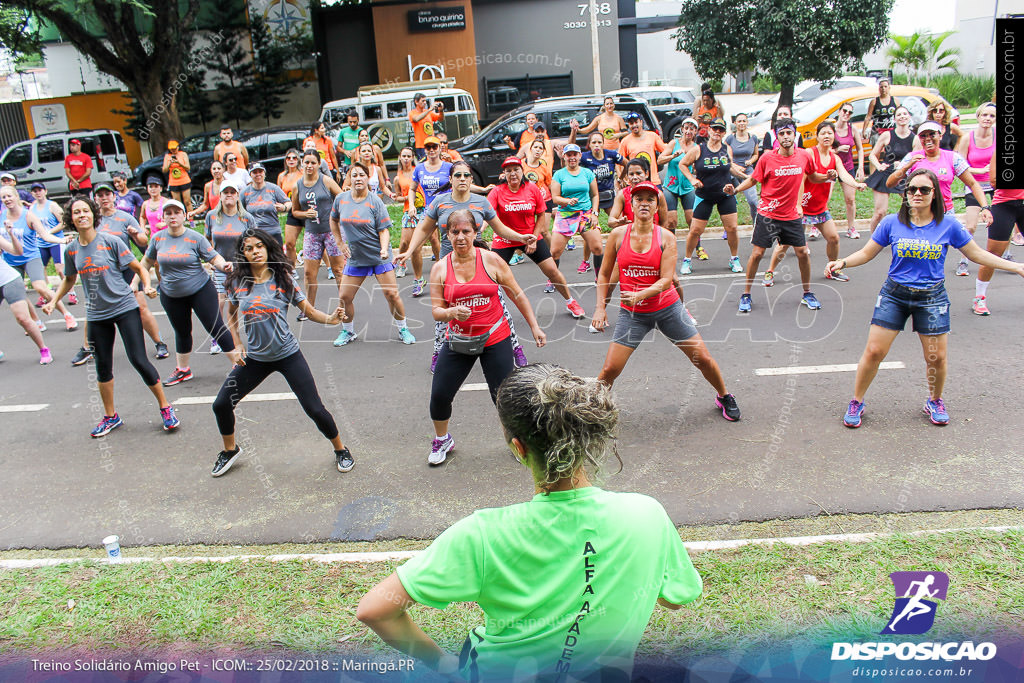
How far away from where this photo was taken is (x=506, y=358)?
545 cm

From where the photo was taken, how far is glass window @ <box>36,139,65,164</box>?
909 inches

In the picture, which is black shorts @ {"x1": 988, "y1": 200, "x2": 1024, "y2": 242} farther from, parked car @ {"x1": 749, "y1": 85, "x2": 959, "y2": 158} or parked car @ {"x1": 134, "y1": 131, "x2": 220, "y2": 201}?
parked car @ {"x1": 134, "y1": 131, "x2": 220, "y2": 201}

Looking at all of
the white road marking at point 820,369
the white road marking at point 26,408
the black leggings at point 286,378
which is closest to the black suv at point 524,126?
the white road marking at point 820,369

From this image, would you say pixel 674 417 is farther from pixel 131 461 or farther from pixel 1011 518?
pixel 131 461

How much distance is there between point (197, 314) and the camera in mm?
7539

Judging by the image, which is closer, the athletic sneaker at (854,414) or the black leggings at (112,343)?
the athletic sneaker at (854,414)

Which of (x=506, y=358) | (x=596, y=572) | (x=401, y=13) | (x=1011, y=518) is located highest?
(x=401, y=13)

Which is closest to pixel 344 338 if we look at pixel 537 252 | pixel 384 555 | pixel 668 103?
pixel 537 252

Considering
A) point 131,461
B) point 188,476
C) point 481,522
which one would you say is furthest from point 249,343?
point 481,522

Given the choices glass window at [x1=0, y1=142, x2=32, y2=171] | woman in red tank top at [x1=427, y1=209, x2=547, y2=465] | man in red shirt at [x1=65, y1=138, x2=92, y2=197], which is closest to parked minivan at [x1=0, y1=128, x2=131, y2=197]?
glass window at [x1=0, y1=142, x2=32, y2=171]

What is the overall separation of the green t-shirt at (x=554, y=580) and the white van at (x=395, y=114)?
20.0 m

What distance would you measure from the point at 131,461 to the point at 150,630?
2.64 meters

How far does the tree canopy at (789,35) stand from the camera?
18531 mm

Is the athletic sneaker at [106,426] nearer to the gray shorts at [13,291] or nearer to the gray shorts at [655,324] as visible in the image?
the gray shorts at [13,291]
